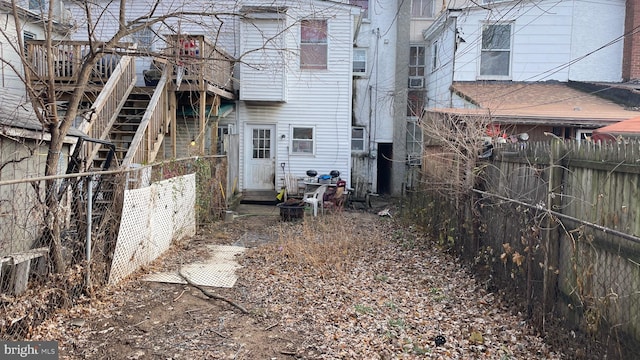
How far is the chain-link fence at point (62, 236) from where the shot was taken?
4309 millimetres

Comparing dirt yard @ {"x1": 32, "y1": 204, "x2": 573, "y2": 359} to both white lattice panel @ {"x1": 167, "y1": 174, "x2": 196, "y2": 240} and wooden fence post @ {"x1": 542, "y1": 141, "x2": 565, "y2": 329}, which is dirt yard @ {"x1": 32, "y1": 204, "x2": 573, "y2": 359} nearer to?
wooden fence post @ {"x1": 542, "y1": 141, "x2": 565, "y2": 329}

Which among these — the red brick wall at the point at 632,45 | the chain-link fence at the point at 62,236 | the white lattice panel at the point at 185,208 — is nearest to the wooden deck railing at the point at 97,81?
the white lattice panel at the point at 185,208

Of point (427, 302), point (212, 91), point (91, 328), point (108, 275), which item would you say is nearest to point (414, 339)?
point (427, 302)

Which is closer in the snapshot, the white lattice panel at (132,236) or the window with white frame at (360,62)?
the white lattice panel at (132,236)

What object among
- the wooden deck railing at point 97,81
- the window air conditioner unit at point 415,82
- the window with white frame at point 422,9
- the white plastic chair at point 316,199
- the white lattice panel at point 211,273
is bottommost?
the white lattice panel at point 211,273

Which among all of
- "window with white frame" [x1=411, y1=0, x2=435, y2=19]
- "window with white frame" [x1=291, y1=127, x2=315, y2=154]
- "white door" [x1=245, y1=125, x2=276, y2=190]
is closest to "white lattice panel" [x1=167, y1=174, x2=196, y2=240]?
"white door" [x1=245, y1=125, x2=276, y2=190]

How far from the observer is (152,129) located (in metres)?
10.6

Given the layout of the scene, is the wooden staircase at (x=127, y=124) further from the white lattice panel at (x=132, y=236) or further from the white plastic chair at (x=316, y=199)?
the white plastic chair at (x=316, y=199)

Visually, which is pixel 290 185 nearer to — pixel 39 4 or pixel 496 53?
pixel 496 53

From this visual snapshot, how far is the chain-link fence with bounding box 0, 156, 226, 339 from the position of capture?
431 centimetres

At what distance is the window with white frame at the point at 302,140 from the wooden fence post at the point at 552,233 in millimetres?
11280

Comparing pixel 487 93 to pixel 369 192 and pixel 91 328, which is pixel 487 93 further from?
pixel 91 328

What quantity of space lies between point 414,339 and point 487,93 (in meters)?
10.8

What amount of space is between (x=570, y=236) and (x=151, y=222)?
5.73 m
